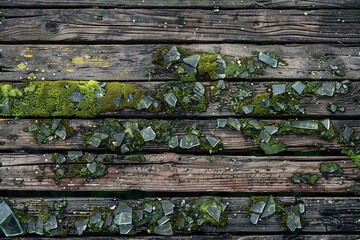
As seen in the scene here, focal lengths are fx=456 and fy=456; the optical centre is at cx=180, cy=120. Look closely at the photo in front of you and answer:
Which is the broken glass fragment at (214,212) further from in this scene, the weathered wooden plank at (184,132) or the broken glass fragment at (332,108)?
the broken glass fragment at (332,108)

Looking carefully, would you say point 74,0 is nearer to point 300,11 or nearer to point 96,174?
point 96,174

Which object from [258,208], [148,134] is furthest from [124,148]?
[258,208]

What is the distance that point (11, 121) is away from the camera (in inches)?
122

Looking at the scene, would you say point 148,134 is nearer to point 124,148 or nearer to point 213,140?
point 124,148

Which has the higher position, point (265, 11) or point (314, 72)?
point (265, 11)

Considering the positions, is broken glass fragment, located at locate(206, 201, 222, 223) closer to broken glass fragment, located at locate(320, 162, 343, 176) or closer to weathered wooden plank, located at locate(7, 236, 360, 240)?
weathered wooden plank, located at locate(7, 236, 360, 240)

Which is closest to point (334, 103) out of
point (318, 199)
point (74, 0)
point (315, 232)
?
point (318, 199)

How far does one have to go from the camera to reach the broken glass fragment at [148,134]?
3.10m

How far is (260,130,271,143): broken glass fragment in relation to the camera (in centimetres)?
312

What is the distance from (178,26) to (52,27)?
2.92 feet

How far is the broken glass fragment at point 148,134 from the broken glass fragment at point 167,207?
434 mm

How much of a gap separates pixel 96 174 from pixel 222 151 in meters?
0.87

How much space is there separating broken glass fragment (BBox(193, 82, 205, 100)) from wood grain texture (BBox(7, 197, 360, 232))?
2.36ft

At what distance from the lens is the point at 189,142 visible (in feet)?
10.2
